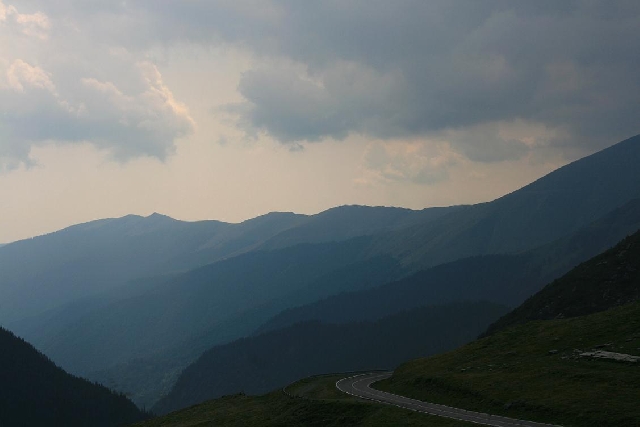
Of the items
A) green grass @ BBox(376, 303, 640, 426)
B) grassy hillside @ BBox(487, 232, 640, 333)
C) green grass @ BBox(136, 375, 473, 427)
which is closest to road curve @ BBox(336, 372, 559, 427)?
green grass @ BBox(376, 303, 640, 426)

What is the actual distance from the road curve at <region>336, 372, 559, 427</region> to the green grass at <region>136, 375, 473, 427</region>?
2.18 meters

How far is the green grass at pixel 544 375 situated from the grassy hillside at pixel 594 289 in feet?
165

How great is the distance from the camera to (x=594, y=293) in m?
148

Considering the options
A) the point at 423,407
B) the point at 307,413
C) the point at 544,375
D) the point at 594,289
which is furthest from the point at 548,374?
the point at 594,289

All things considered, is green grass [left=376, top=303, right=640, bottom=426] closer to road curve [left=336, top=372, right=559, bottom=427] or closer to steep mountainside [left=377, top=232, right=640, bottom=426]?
steep mountainside [left=377, top=232, right=640, bottom=426]

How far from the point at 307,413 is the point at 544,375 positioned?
94.6ft

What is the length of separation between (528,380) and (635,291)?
86696 millimetres

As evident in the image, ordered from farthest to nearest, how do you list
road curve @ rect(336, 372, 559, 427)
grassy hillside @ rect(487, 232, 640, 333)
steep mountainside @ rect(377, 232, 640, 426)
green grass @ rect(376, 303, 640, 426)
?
1. grassy hillside @ rect(487, 232, 640, 333)
2. road curve @ rect(336, 372, 559, 427)
3. steep mountainside @ rect(377, 232, 640, 426)
4. green grass @ rect(376, 303, 640, 426)

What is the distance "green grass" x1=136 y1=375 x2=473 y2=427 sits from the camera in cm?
6038

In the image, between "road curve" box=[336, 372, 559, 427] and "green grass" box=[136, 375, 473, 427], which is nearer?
"road curve" box=[336, 372, 559, 427]

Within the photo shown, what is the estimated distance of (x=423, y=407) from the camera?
67.2 metres

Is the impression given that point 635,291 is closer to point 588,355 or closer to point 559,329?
point 559,329

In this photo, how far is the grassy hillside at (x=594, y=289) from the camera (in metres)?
141

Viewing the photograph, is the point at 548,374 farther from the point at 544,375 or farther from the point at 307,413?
the point at 307,413
